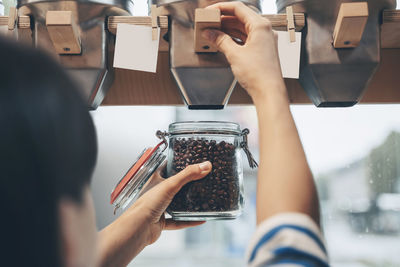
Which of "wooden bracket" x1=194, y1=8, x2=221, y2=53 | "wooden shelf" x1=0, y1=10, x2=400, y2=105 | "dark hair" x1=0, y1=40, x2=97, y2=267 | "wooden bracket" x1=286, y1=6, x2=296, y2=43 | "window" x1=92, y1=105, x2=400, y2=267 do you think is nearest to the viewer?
"dark hair" x1=0, y1=40, x2=97, y2=267

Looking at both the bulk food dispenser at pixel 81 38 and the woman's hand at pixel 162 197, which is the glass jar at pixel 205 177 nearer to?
the woman's hand at pixel 162 197

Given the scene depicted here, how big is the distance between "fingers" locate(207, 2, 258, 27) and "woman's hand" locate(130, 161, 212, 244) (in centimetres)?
28

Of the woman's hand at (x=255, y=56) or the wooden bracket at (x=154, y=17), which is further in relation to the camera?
the wooden bracket at (x=154, y=17)

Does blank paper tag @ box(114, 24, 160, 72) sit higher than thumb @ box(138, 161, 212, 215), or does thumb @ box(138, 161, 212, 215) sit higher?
blank paper tag @ box(114, 24, 160, 72)

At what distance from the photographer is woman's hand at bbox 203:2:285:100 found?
1.75 feet

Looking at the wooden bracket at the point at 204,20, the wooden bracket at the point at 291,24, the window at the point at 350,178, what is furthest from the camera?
the window at the point at 350,178

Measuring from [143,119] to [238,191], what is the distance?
0.49 meters

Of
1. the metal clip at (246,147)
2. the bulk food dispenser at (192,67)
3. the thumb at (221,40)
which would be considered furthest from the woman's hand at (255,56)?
the metal clip at (246,147)

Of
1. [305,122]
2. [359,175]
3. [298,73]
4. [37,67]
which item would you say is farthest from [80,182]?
[359,175]

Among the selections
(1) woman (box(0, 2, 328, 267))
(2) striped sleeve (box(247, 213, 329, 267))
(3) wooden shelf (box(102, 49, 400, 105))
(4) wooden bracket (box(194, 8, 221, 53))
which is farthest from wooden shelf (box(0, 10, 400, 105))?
(2) striped sleeve (box(247, 213, 329, 267))

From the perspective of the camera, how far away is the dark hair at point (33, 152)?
0.97ft

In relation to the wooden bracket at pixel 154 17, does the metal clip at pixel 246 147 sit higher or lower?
lower

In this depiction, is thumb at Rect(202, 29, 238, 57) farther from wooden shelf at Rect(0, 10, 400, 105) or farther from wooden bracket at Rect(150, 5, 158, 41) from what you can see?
wooden shelf at Rect(0, 10, 400, 105)

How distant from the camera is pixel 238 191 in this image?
777 mm
